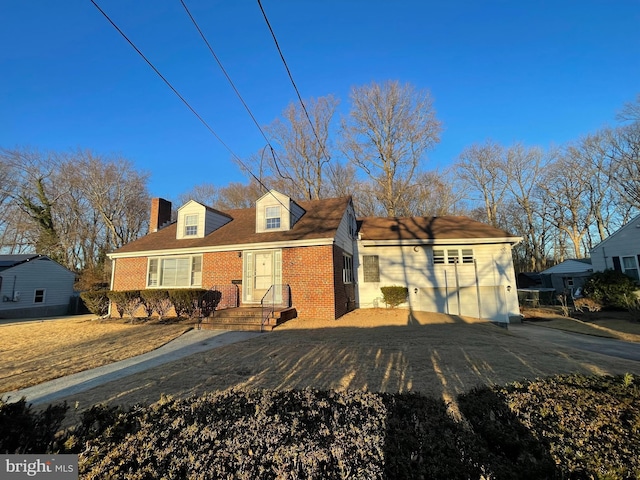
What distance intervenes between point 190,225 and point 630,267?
25.6 metres

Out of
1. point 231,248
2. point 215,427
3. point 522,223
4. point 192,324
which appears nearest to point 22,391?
point 215,427

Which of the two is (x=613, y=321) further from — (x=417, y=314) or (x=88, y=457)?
(x=88, y=457)

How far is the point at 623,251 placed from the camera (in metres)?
17.7

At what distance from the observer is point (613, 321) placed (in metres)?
12.9

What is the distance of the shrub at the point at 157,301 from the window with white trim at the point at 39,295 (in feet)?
48.5

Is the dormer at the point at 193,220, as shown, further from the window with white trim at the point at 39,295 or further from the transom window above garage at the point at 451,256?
the window with white trim at the point at 39,295

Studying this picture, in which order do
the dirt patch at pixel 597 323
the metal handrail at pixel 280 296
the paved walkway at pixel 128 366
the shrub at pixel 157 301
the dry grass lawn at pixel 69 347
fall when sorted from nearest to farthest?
the paved walkway at pixel 128 366 → the dry grass lawn at pixel 69 347 → the dirt patch at pixel 597 323 → the metal handrail at pixel 280 296 → the shrub at pixel 157 301

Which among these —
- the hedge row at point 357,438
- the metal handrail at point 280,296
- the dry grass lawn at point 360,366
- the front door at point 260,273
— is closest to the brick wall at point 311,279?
the metal handrail at point 280,296

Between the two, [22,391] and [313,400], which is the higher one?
[313,400]

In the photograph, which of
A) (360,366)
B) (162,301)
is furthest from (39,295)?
(360,366)

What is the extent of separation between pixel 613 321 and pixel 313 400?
16.1 metres

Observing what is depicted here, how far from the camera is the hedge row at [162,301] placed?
12219mm

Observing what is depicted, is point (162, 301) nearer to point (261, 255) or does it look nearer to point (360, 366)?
point (261, 255)

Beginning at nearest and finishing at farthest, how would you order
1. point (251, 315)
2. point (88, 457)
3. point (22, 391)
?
1. point (88, 457)
2. point (22, 391)
3. point (251, 315)
